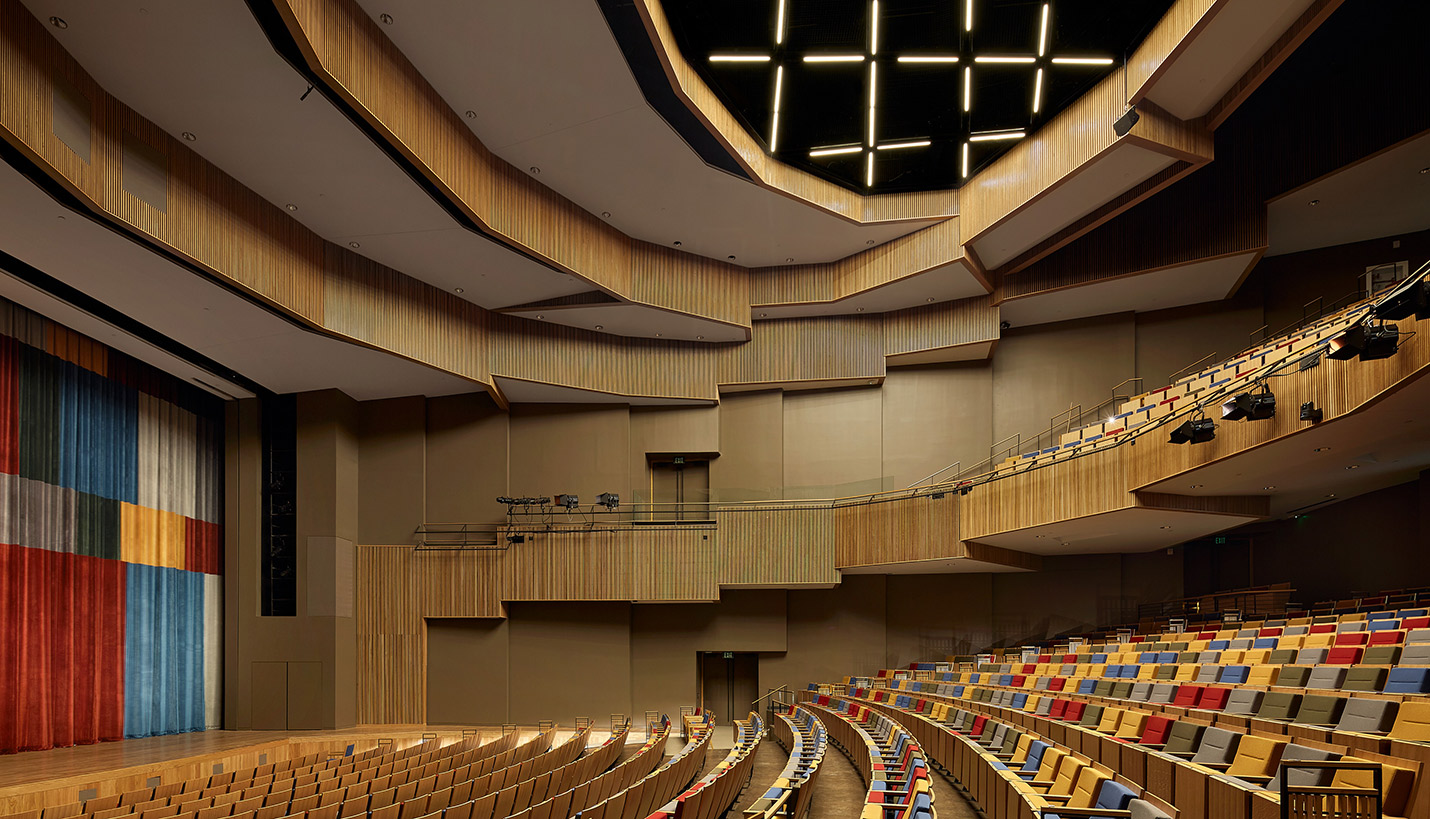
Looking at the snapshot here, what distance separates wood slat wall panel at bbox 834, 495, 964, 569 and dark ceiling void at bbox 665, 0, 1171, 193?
10.8 feet

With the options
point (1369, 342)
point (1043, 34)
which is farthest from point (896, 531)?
point (1369, 342)

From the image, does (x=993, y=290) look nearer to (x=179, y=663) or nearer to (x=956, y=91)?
(x=956, y=91)

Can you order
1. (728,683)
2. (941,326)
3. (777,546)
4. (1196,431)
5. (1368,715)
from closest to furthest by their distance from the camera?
(1368,715)
(1196,431)
(777,546)
(941,326)
(728,683)

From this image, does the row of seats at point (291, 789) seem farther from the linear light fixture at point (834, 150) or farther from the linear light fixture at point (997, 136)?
the linear light fixture at point (997, 136)

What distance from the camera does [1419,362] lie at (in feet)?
14.9

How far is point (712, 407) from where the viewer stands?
444 inches

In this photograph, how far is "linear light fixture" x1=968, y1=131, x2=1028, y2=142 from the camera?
8375mm

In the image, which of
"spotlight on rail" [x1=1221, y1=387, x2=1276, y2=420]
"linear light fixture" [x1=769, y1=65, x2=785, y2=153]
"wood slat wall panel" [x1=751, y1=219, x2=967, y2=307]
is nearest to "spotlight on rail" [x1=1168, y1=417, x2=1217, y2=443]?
"spotlight on rail" [x1=1221, y1=387, x2=1276, y2=420]

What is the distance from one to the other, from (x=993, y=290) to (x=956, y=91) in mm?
2662

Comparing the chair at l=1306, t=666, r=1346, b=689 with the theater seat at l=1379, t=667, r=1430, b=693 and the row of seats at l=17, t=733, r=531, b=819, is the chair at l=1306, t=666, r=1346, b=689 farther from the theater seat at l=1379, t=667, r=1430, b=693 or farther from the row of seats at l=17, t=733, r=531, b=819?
the row of seats at l=17, t=733, r=531, b=819

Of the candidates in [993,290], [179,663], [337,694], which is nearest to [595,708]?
[337,694]

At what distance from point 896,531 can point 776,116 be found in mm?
4264

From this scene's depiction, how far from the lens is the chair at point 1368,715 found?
2863 mm

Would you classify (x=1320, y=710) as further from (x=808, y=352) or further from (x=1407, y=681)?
(x=808, y=352)
